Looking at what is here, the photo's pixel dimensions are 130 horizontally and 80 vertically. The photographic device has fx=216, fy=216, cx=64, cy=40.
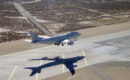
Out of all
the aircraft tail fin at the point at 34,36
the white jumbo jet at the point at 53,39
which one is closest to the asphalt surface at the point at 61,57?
the white jumbo jet at the point at 53,39

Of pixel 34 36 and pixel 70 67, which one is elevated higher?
pixel 34 36

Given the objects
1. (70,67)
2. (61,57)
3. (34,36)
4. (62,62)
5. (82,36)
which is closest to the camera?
A: (70,67)

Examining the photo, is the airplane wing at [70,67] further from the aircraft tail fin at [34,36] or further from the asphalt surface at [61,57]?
the aircraft tail fin at [34,36]

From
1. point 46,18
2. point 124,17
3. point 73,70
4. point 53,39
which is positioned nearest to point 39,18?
point 46,18

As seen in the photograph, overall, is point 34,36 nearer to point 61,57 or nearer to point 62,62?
point 61,57

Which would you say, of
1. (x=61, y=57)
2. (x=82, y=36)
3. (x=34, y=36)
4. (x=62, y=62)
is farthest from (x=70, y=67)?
(x=82, y=36)

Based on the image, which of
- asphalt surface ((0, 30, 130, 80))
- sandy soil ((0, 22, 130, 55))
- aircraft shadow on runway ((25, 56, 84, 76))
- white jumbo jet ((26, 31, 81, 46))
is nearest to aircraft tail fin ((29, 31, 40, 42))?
white jumbo jet ((26, 31, 81, 46))
